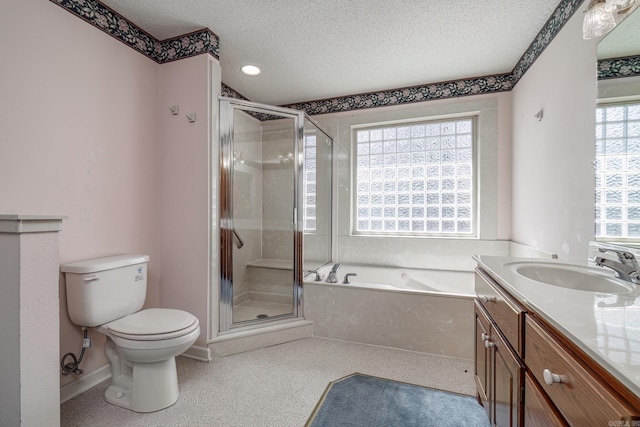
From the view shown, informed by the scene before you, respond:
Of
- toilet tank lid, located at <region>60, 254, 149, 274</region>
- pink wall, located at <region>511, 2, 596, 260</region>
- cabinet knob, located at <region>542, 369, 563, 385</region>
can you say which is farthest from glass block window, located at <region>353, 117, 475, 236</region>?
cabinet knob, located at <region>542, 369, 563, 385</region>

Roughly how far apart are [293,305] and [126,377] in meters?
1.26

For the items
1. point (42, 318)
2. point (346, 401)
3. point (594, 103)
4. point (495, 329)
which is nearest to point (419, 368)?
point (346, 401)

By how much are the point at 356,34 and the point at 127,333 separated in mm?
2372

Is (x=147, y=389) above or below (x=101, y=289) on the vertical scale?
below

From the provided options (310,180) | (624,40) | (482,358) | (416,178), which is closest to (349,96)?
(310,180)

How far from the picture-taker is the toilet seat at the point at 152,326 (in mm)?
1445

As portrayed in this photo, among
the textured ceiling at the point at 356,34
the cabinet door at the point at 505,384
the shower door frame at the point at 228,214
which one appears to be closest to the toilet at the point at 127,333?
the shower door frame at the point at 228,214

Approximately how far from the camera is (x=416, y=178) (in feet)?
9.89

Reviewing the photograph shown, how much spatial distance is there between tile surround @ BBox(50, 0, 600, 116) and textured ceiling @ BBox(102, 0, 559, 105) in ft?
0.19

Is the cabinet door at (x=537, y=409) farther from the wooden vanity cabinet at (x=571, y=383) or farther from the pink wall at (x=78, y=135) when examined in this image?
the pink wall at (x=78, y=135)

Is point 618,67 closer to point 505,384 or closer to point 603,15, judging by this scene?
point 603,15

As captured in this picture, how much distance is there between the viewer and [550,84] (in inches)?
73.7

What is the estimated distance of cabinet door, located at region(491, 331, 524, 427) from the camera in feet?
2.90

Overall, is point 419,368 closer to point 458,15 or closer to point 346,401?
point 346,401
